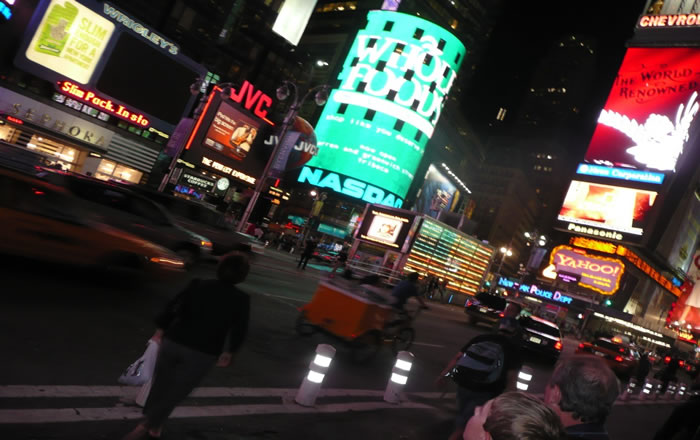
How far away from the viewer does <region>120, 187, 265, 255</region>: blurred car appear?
14781 millimetres

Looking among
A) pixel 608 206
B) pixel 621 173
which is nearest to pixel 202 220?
pixel 621 173

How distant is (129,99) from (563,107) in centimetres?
18066

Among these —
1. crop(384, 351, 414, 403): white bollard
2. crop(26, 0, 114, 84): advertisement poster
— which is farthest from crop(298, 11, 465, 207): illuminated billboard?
crop(384, 351, 414, 403): white bollard

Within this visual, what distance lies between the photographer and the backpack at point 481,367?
4789mm

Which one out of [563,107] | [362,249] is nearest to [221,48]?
[362,249]

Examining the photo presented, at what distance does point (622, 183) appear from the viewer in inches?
1435

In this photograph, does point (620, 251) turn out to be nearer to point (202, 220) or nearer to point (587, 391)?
point (202, 220)

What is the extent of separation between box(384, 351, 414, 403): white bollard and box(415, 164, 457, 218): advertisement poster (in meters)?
49.1

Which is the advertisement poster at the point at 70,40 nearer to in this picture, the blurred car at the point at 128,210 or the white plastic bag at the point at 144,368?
the blurred car at the point at 128,210

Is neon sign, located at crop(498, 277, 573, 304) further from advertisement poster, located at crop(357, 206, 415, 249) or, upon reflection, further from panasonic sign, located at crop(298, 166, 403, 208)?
advertisement poster, located at crop(357, 206, 415, 249)

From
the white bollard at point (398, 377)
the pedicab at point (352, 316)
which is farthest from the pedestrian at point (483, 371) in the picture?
the pedicab at point (352, 316)

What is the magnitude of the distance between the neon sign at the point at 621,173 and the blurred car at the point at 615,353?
65.8 ft

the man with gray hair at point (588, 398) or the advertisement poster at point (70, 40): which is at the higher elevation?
the advertisement poster at point (70, 40)

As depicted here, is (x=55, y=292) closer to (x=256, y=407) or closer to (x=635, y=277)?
(x=256, y=407)
